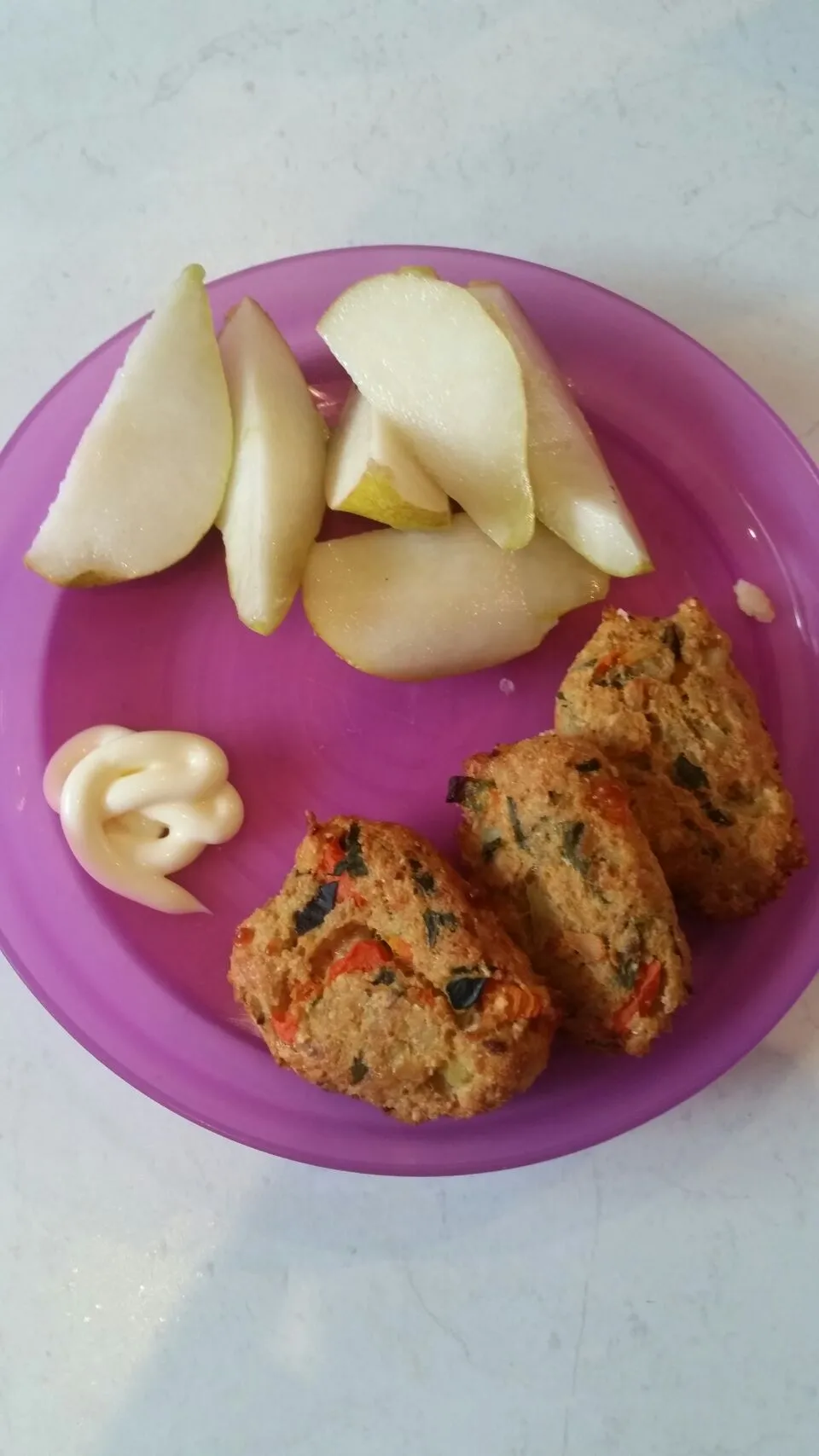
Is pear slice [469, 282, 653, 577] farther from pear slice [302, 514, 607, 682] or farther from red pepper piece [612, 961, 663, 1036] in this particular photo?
red pepper piece [612, 961, 663, 1036]

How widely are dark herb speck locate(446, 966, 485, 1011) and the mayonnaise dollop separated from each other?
13.7 inches

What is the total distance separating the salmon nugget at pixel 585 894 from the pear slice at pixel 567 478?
0.26m

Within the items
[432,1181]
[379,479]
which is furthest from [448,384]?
[432,1181]

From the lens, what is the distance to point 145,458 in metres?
1.19

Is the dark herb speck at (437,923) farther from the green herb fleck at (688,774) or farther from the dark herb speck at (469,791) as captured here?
the green herb fleck at (688,774)

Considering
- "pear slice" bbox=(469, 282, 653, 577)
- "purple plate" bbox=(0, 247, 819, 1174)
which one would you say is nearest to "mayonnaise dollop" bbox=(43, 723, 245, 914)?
"purple plate" bbox=(0, 247, 819, 1174)

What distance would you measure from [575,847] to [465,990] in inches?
6.2

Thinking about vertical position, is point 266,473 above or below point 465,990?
above

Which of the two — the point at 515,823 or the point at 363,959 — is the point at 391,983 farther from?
the point at 515,823

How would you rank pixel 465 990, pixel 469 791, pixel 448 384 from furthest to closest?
pixel 448 384 → pixel 469 791 → pixel 465 990

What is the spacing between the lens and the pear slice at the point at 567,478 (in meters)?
1.17

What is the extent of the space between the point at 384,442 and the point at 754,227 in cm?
62

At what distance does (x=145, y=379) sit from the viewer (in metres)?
1.19

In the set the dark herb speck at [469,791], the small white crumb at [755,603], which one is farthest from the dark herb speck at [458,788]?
the small white crumb at [755,603]
